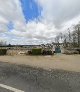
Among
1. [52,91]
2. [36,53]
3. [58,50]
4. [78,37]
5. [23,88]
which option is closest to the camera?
[52,91]

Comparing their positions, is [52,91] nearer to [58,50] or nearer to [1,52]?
[1,52]

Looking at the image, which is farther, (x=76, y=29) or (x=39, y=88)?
(x=76, y=29)

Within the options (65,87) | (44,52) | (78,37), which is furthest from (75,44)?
(65,87)

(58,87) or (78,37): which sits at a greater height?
(78,37)

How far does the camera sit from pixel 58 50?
48.9 metres

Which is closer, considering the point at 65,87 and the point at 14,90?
the point at 14,90

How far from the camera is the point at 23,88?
813 centimetres

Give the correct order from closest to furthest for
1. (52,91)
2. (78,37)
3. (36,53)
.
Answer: (52,91) → (36,53) → (78,37)

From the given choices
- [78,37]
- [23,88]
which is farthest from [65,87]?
[78,37]

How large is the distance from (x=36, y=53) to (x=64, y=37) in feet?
174

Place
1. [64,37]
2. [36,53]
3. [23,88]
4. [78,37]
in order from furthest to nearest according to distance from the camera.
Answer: [64,37]
[78,37]
[36,53]
[23,88]

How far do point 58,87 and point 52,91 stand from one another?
804 millimetres

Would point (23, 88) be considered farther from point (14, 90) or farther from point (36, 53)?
point (36, 53)

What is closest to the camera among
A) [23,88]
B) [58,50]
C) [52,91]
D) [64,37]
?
[52,91]
